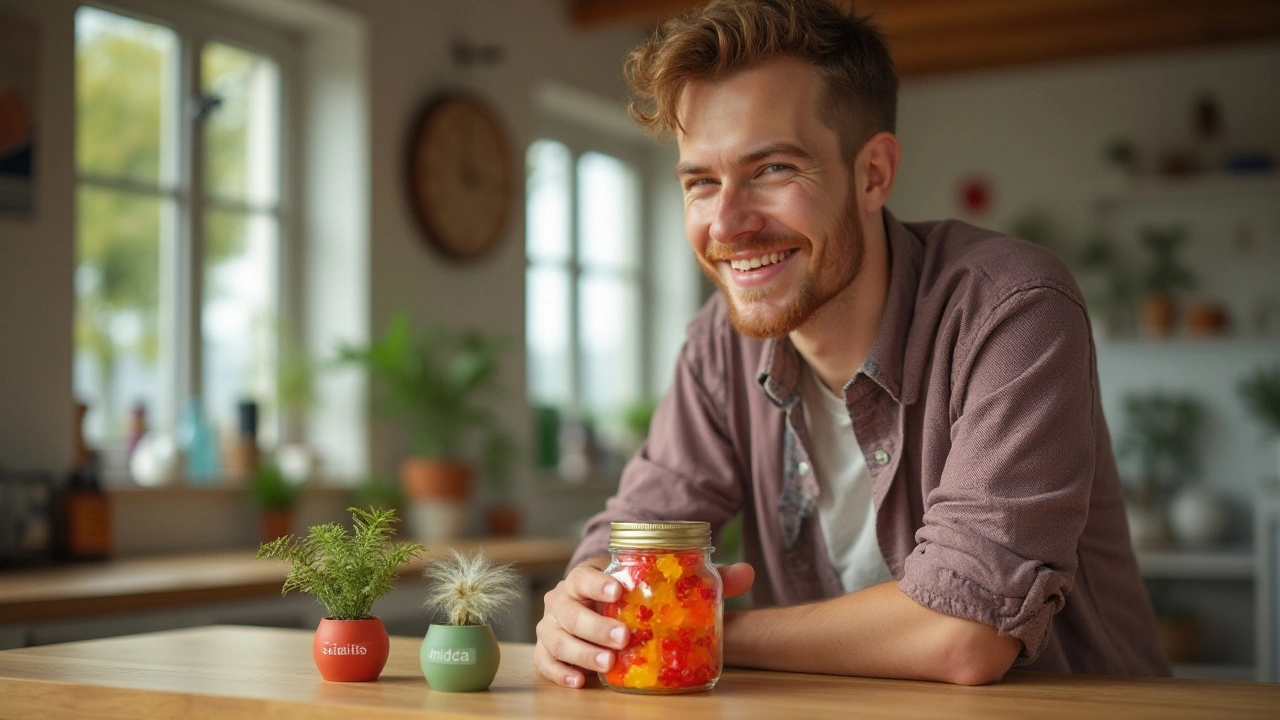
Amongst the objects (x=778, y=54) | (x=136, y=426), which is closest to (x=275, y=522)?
(x=136, y=426)

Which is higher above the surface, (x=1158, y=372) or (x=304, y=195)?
(x=304, y=195)

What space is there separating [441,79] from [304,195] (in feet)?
2.33

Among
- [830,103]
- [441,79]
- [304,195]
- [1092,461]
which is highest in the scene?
[441,79]

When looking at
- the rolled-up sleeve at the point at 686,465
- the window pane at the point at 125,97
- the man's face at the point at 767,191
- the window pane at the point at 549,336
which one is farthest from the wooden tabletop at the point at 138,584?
the window pane at the point at 549,336

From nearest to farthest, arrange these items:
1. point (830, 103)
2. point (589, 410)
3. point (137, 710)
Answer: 1. point (137, 710)
2. point (830, 103)
3. point (589, 410)

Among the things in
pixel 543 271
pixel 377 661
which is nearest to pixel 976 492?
pixel 377 661

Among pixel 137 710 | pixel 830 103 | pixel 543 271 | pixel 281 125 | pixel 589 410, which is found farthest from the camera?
pixel 589 410

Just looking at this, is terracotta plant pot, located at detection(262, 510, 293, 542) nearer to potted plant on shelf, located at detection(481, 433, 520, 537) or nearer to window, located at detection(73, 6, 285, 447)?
window, located at detection(73, 6, 285, 447)

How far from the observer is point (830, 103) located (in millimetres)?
1654

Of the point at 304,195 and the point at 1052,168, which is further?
the point at 1052,168

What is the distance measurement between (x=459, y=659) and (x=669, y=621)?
21 centimetres

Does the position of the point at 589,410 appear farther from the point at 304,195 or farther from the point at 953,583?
the point at 953,583

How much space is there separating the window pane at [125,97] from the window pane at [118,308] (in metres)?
0.10

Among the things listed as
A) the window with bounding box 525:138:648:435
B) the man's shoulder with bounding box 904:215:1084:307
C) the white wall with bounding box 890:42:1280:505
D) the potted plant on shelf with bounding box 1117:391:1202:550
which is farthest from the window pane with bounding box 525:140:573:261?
the man's shoulder with bounding box 904:215:1084:307
